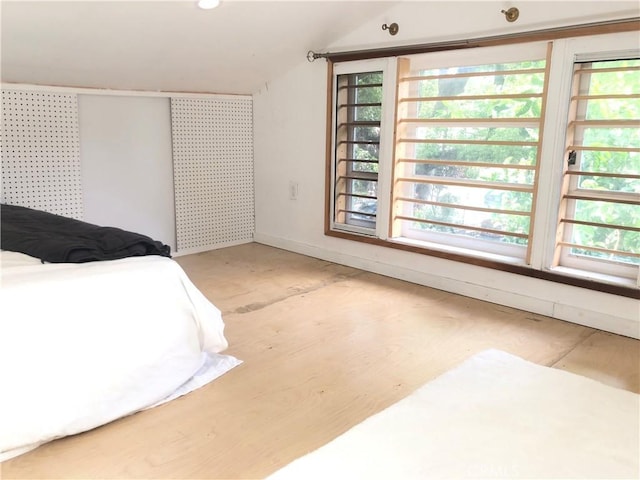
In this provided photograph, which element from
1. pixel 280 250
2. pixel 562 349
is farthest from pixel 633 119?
pixel 280 250

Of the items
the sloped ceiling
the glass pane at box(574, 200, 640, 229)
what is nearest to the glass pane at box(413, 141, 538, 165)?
the glass pane at box(574, 200, 640, 229)

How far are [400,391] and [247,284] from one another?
1.58 meters

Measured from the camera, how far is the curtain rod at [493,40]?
249cm

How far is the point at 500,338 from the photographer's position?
2.64 metres

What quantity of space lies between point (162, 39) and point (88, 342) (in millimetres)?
1987

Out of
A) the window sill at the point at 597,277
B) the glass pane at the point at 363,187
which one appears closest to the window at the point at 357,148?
the glass pane at the point at 363,187

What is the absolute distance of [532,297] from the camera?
299 cm

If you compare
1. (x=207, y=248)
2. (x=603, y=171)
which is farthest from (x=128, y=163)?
(x=603, y=171)

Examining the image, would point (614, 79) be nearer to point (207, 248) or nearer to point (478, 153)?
point (478, 153)

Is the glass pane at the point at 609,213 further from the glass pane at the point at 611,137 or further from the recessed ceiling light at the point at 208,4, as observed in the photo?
the recessed ceiling light at the point at 208,4

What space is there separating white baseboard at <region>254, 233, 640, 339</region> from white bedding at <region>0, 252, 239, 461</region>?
69.7 inches

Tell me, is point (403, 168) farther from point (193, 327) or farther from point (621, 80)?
point (193, 327)

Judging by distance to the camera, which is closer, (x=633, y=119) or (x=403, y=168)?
(x=633, y=119)

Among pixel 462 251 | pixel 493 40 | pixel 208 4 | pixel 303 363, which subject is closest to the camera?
pixel 303 363
